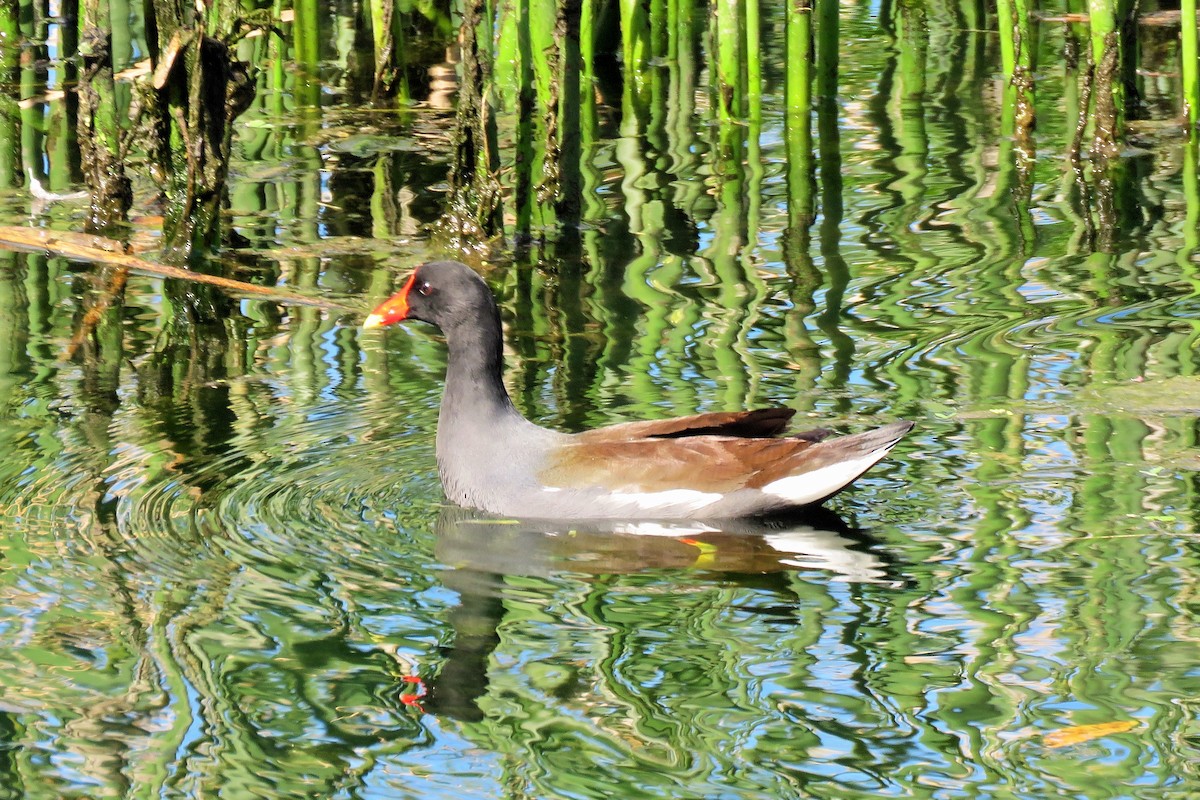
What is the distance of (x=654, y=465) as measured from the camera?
16.5ft

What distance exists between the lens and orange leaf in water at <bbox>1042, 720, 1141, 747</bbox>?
11.6ft

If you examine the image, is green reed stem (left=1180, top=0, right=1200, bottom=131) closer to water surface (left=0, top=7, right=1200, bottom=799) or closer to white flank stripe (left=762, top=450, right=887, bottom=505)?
water surface (left=0, top=7, right=1200, bottom=799)

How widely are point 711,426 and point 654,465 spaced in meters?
0.20

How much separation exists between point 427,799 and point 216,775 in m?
0.45

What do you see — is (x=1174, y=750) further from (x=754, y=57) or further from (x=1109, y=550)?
(x=754, y=57)

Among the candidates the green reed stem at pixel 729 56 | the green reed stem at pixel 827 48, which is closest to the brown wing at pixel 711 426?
the green reed stem at pixel 729 56

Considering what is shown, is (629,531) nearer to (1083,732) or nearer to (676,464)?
(676,464)

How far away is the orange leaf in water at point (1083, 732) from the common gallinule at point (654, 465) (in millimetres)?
1393

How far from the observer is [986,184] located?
8.64m

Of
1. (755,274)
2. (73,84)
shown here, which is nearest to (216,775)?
(755,274)

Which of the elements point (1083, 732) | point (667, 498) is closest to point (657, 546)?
point (667, 498)

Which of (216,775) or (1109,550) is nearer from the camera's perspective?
(216,775)

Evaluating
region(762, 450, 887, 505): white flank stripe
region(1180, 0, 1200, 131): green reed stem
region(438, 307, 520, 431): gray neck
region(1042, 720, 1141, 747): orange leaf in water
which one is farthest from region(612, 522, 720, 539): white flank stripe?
region(1180, 0, 1200, 131): green reed stem

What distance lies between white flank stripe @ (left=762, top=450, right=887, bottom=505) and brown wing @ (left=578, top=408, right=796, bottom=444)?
0.18 m
